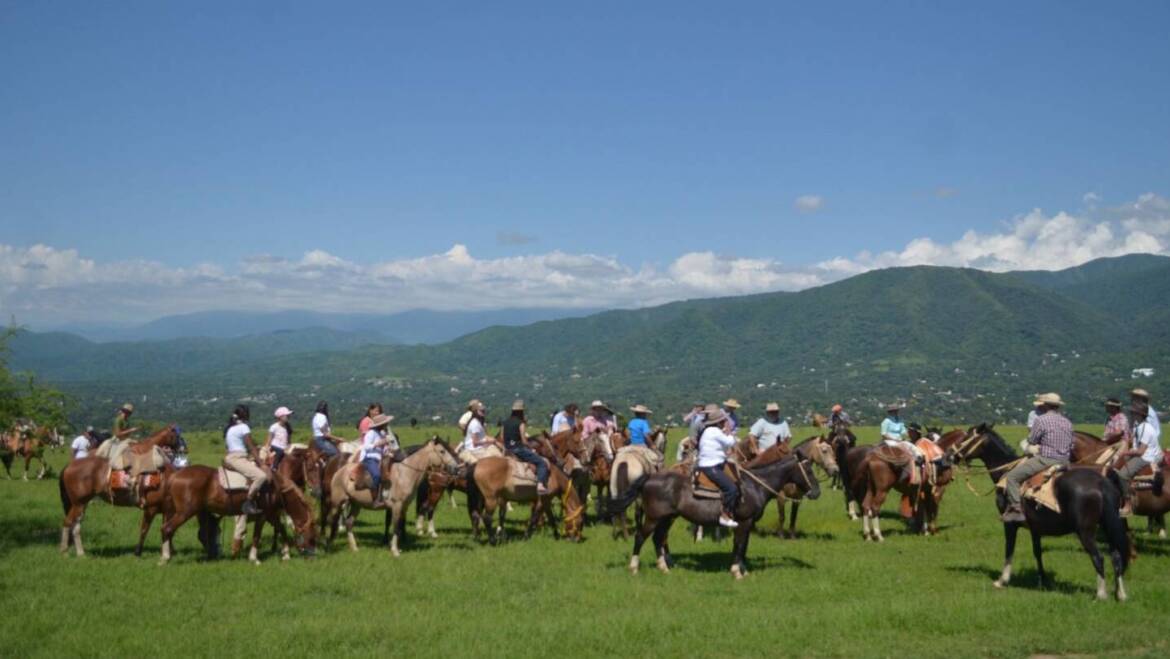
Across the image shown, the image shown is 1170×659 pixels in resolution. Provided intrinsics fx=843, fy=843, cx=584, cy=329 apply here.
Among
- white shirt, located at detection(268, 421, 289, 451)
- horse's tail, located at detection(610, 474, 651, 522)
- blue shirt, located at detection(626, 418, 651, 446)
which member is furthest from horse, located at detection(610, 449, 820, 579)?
white shirt, located at detection(268, 421, 289, 451)

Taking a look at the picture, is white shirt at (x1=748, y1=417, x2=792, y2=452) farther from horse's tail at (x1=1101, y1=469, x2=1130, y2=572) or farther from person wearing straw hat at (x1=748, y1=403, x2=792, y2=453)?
horse's tail at (x1=1101, y1=469, x2=1130, y2=572)

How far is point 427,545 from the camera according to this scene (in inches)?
695

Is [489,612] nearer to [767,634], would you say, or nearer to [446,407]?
[767,634]

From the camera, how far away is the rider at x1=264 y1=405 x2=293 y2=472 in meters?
17.9

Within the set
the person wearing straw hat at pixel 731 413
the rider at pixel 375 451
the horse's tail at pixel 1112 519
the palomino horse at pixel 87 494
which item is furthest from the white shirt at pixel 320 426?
the horse's tail at pixel 1112 519

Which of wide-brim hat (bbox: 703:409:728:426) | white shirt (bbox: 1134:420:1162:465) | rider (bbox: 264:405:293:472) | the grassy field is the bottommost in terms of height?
the grassy field

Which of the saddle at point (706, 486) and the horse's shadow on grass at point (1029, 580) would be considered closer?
the horse's shadow on grass at point (1029, 580)

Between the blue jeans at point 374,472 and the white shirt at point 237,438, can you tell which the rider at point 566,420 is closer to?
the blue jeans at point 374,472

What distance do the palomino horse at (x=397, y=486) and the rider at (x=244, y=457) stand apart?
162 centimetres

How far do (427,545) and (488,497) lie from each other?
1698 mm

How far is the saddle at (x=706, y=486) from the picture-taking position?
14.4 meters

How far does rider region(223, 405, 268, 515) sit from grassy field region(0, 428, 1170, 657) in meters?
1.22

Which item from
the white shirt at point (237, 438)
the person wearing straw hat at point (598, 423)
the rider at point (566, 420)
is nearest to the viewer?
the white shirt at point (237, 438)

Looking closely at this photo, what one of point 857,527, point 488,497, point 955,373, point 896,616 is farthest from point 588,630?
point 955,373
